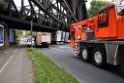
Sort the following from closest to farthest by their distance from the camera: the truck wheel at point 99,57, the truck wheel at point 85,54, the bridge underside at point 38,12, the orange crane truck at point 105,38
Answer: the orange crane truck at point 105,38 < the truck wheel at point 99,57 < the truck wheel at point 85,54 < the bridge underside at point 38,12

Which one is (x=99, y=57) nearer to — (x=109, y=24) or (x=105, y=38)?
(x=105, y=38)

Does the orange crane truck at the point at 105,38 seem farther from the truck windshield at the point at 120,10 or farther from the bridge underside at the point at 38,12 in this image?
the bridge underside at the point at 38,12

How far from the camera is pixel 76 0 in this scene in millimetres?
38844

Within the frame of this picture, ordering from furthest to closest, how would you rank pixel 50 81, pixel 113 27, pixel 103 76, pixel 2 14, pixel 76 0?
pixel 76 0 → pixel 2 14 → pixel 113 27 → pixel 103 76 → pixel 50 81

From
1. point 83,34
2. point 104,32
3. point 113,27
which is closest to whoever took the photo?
point 113,27

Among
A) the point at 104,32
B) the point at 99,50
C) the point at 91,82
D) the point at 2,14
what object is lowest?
the point at 91,82

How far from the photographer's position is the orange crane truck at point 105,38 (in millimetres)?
12086

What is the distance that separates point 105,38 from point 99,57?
3.86 feet

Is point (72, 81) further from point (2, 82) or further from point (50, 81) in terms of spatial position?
point (2, 82)

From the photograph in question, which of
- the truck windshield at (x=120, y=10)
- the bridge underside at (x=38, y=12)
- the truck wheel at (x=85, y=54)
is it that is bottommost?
the truck wheel at (x=85, y=54)

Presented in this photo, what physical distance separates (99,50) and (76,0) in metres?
25.3

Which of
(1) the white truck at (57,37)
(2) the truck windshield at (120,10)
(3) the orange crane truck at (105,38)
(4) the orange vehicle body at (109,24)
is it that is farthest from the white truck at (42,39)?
(2) the truck windshield at (120,10)

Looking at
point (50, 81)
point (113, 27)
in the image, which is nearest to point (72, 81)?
point (50, 81)

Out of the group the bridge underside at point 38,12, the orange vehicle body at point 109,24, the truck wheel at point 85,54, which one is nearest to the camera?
the orange vehicle body at point 109,24
